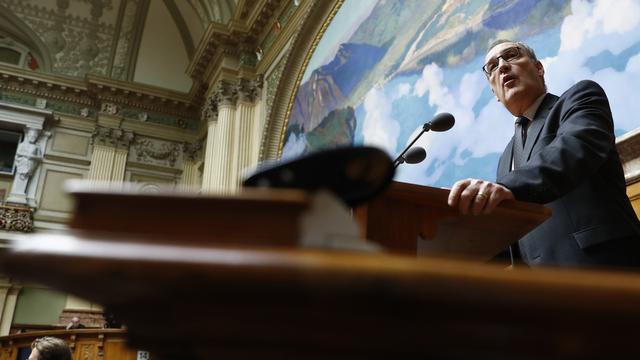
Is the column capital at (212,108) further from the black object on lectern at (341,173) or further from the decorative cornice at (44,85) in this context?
the black object on lectern at (341,173)

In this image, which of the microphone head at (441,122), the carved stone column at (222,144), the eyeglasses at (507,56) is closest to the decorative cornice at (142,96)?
the carved stone column at (222,144)

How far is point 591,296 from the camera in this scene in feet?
1.29

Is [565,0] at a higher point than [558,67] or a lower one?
higher

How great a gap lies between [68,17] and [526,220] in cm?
1272

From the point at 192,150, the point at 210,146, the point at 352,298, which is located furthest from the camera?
the point at 192,150

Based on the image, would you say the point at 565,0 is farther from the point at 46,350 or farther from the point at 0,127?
the point at 0,127

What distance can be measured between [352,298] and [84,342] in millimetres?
6959

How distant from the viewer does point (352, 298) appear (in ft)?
1.28

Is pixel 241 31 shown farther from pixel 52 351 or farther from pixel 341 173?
pixel 341 173

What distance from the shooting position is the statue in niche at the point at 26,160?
1030cm

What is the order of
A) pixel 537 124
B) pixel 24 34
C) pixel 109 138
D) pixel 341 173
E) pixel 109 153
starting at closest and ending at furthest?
pixel 341 173
pixel 537 124
pixel 109 153
pixel 109 138
pixel 24 34

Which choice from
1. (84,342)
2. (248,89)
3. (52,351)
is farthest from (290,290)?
(248,89)

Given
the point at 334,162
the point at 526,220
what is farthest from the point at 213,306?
the point at 526,220

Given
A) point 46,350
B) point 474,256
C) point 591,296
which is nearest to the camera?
point 591,296
